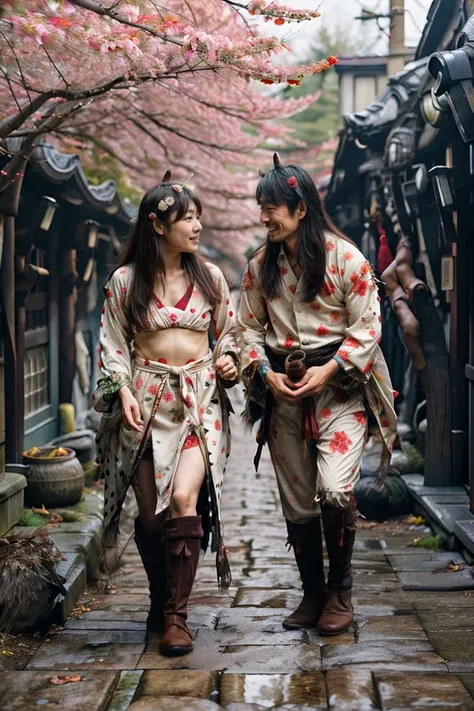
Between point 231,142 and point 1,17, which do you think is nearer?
point 1,17

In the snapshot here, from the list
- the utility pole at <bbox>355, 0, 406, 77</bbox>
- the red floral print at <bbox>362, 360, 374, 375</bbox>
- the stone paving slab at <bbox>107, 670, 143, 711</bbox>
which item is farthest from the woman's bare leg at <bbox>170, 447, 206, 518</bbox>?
the utility pole at <bbox>355, 0, 406, 77</bbox>

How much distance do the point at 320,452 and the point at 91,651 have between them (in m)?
1.65

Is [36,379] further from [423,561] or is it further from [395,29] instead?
[395,29]

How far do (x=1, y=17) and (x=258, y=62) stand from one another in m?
1.74

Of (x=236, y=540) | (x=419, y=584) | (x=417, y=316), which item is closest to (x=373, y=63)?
(x=417, y=316)

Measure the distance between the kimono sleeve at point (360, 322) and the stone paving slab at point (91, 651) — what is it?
75.6 inches

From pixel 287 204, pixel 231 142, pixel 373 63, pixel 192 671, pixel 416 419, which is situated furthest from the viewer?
pixel 373 63

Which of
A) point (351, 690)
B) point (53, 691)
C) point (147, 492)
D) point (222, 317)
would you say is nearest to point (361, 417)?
point (222, 317)

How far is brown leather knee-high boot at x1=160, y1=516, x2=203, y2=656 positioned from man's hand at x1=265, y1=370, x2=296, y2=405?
2.62 feet

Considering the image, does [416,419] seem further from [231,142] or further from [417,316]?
[231,142]

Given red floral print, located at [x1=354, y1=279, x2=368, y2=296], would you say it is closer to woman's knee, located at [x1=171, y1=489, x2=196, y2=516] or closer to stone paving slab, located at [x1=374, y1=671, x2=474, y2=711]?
woman's knee, located at [x1=171, y1=489, x2=196, y2=516]

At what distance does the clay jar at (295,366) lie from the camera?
17.0ft

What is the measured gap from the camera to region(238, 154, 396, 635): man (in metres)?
5.23

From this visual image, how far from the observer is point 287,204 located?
532 cm
